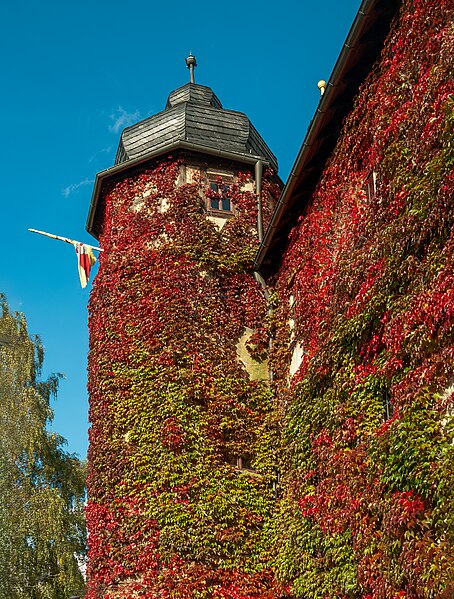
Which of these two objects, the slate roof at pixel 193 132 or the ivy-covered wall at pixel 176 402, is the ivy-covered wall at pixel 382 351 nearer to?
the ivy-covered wall at pixel 176 402

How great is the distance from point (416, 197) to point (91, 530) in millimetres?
8276

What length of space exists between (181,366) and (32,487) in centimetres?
974

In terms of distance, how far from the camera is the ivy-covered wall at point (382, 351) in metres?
8.12

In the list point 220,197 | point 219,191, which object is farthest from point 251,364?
point 219,191

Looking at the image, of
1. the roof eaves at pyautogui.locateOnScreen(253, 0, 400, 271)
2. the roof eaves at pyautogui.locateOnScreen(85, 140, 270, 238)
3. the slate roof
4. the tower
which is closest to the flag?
the tower

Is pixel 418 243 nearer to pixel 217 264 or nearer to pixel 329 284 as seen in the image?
pixel 329 284

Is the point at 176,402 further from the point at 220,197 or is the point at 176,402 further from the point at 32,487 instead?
the point at 32,487

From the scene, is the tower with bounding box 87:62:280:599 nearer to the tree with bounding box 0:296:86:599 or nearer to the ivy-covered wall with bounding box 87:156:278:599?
the ivy-covered wall with bounding box 87:156:278:599

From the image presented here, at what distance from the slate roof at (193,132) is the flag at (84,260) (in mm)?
1950

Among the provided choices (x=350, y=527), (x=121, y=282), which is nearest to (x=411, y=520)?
(x=350, y=527)

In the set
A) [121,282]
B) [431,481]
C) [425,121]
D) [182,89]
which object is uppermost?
[182,89]

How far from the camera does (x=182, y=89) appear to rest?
18.7 metres

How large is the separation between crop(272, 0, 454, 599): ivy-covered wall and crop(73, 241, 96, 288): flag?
5890 mm

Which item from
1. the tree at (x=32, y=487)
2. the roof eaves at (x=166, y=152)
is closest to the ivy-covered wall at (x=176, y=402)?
the roof eaves at (x=166, y=152)
